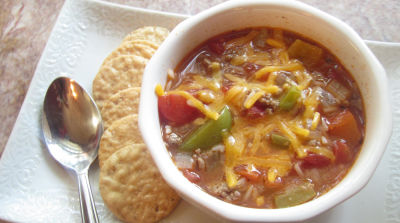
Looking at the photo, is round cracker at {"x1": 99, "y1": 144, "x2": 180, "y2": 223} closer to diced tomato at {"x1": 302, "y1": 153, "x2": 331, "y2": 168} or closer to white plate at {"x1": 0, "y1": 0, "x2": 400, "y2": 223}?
white plate at {"x1": 0, "y1": 0, "x2": 400, "y2": 223}

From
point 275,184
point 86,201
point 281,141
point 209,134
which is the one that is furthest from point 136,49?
point 275,184

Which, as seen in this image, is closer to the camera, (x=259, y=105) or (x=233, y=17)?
(x=259, y=105)

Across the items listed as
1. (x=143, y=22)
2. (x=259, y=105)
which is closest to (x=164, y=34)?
(x=143, y=22)

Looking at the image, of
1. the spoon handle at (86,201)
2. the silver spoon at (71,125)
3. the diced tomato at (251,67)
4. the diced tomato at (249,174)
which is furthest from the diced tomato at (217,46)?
the spoon handle at (86,201)

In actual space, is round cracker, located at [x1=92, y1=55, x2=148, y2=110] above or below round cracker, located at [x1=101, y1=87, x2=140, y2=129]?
above

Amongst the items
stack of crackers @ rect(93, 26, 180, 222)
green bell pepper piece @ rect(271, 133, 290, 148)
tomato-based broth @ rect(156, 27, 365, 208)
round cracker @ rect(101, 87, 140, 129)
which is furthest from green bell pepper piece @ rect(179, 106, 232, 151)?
round cracker @ rect(101, 87, 140, 129)

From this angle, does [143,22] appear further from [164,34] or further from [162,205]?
[162,205]

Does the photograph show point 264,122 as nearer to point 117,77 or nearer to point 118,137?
point 118,137
